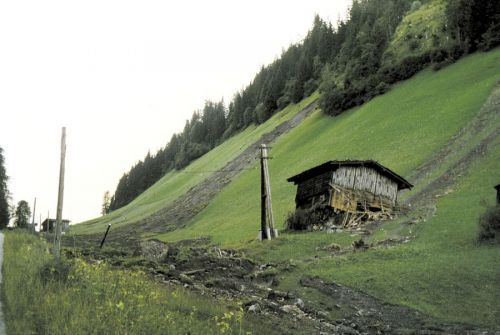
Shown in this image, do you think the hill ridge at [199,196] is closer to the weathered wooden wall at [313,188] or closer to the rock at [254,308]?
the weathered wooden wall at [313,188]

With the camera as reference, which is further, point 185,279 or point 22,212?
point 22,212

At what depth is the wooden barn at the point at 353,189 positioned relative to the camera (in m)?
37.7

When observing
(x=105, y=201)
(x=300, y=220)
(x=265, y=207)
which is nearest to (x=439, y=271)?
(x=265, y=207)

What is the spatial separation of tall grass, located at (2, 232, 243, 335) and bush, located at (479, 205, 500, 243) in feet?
51.5

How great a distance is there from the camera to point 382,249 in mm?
26297

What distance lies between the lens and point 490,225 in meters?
24.5

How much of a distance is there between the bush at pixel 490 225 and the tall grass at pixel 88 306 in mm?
15682

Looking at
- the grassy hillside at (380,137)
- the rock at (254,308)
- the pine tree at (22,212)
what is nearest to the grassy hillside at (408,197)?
the grassy hillside at (380,137)

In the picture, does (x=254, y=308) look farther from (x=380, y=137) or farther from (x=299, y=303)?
(x=380, y=137)

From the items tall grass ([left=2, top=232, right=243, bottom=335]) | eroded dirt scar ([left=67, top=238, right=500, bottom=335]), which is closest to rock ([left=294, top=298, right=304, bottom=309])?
eroded dirt scar ([left=67, top=238, right=500, bottom=335])

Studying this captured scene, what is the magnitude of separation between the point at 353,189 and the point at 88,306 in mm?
→ 31065

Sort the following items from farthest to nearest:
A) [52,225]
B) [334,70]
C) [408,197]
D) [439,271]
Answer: [334,70], [52,225], [408,197], [439,271]

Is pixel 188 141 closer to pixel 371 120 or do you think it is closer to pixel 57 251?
pixel 371 120

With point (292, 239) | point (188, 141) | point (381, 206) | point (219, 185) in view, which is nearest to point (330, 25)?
point (188, 141)
